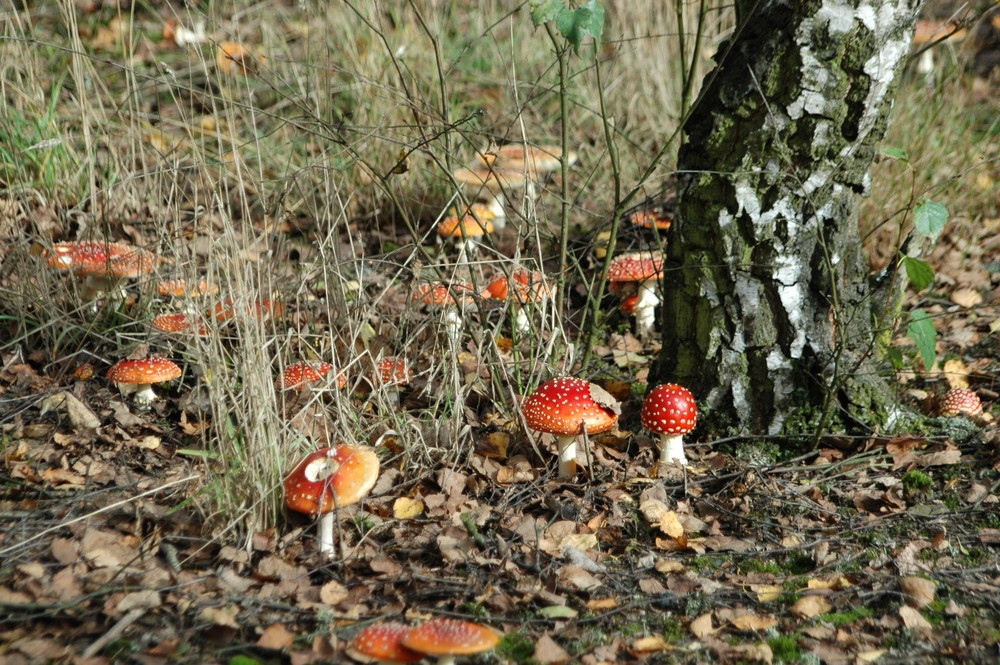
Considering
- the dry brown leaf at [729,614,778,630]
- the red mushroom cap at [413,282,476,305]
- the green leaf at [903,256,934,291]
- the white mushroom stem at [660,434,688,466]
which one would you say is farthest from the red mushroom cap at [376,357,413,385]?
the green leaf at [903,256,934,291]

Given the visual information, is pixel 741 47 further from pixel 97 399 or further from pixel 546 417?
pixel 97 399

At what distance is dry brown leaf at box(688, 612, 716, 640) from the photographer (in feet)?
8.73

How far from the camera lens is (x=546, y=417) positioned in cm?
336

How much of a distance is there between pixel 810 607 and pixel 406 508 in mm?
1532

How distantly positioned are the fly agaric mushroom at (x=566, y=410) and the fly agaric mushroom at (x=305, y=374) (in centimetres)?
88

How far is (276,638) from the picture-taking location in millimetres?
2520

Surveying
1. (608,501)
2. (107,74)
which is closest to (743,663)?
(608,501)

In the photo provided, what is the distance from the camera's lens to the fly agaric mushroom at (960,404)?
3.76 m

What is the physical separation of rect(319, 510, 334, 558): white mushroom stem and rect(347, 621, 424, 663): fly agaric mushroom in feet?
2.43

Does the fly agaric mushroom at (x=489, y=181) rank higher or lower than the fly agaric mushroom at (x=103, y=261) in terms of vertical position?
higher

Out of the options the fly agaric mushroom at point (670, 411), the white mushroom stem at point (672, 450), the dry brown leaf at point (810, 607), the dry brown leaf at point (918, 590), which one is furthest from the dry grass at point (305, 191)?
the dry brown leaf at point (918, 590)

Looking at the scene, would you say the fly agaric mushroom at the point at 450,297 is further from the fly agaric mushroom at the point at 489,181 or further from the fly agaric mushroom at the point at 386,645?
the fly agaric mushroom at the point at 386,645

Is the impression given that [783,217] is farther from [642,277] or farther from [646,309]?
[646,309]

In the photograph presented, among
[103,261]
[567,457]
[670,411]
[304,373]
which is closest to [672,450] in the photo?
[670,411]
